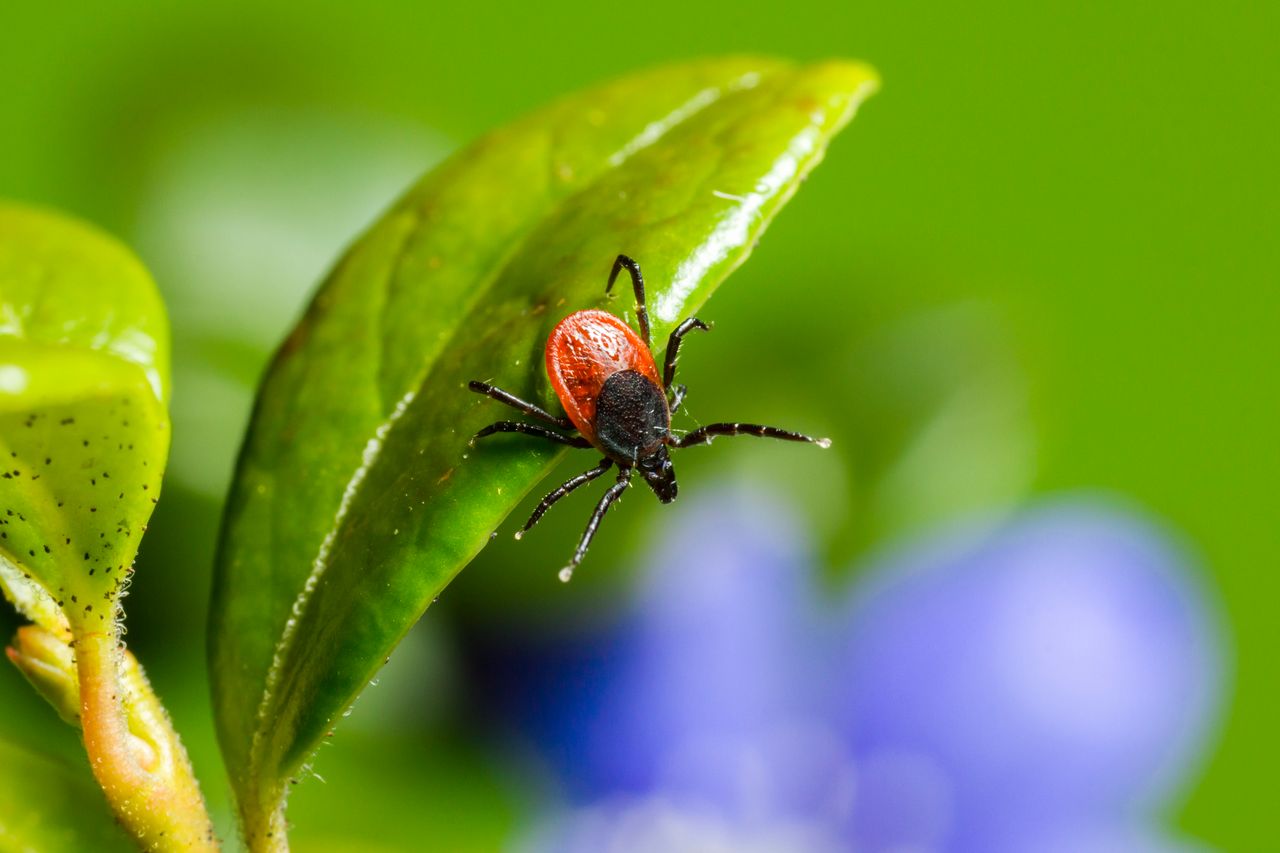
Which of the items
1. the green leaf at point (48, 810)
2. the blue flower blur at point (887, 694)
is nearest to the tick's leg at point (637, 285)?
the green leaf at point (48, 810)

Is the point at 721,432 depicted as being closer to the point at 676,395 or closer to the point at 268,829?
the point at 676,395

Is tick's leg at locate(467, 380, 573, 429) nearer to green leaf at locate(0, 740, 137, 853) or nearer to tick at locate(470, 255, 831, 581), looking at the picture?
tick at locate(470, 255, 831, 581)

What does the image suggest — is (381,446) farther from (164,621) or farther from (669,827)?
(669,827)

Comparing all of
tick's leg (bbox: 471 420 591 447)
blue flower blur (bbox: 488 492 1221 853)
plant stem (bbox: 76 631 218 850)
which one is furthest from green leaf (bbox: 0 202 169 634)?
blue flower blur (bbox: 488 492 1221 853)

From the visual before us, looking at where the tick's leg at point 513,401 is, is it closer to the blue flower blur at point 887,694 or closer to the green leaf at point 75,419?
the green leaf at point 75,419

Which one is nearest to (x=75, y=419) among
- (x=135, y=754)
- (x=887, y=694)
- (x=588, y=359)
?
(x=135, y=754)
